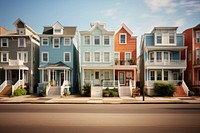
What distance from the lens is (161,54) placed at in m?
28.9

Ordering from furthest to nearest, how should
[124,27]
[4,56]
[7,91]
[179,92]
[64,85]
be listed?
[4,56] < [124,27] < [64,85] < [7,91] < [179,92]

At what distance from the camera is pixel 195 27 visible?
2925 centimetres

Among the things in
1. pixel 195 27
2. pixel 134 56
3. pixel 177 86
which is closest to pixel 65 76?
pixel 134 56

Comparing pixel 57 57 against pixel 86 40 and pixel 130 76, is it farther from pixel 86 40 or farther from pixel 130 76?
pixel 130 76

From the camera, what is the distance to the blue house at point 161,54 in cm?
2806

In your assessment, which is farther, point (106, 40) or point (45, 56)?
point (45, 56)

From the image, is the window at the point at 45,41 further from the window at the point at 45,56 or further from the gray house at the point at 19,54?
the gray house at the point at 19,54

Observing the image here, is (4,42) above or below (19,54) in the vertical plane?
above

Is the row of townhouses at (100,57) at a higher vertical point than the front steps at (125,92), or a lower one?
higher

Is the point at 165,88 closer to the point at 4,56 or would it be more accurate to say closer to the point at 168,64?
the point at 168,64

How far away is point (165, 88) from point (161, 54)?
631cm

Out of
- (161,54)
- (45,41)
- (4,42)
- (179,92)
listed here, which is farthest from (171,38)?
(4,42)

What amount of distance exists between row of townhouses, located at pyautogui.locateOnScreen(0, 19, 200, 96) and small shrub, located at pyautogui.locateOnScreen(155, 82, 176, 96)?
1496 mm

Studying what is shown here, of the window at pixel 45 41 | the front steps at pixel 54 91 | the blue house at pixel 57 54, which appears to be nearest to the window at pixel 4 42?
the blue house at pixel 57 54
